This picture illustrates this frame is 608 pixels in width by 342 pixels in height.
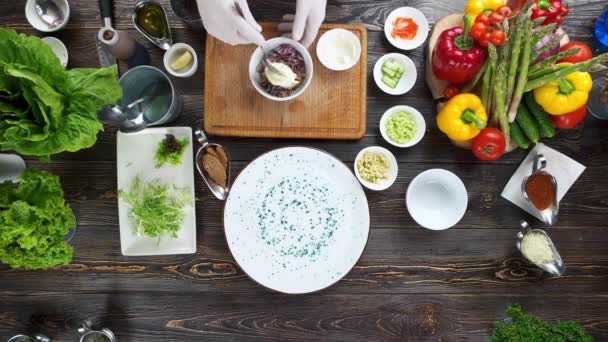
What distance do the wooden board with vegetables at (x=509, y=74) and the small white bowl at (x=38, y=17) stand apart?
1.23m

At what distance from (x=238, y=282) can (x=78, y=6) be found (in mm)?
1102

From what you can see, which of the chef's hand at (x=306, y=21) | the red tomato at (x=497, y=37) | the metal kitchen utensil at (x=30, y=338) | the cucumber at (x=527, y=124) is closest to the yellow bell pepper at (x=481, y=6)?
the red tomato at (x=497, y=37)

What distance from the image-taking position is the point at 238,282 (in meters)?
1.62

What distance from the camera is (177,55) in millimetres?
1575

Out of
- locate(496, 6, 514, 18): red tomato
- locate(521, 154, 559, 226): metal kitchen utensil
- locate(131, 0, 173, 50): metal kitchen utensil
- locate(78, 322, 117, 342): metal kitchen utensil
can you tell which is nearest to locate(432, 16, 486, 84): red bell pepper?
locate(496, 6, 514, 18): red tomato

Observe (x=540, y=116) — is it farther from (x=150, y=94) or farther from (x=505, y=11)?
(x=150, y=94)

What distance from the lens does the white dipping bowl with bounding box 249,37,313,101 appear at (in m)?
1.46

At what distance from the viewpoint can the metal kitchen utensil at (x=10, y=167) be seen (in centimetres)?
156

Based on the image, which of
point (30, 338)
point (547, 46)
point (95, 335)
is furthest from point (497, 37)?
point (30, 338)

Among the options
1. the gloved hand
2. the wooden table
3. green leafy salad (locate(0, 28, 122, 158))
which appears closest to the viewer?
green leafy salad (locate(0, 28, 122, 158))

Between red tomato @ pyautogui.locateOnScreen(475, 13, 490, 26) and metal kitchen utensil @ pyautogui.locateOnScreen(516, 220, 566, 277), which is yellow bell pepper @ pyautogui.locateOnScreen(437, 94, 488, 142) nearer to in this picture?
red tomato @ pyautogui.locateOnScreen(475, 13, 490, 26)

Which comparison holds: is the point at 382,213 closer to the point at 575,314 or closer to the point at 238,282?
the point at 238,282

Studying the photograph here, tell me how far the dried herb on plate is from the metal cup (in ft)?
0.22

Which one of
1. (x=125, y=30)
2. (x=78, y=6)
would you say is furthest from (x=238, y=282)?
(x=78, y=6)
